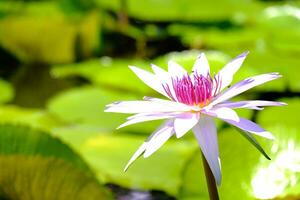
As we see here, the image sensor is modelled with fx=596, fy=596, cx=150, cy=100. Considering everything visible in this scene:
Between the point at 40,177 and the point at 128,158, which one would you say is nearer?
the point at 40,177

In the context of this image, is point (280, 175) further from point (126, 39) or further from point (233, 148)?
point (126, 39)

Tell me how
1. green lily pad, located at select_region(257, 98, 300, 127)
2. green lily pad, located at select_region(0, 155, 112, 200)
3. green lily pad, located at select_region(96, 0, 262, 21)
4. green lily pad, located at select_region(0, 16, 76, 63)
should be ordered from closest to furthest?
1. green lily pad, located at select_region(0, 155, 112, 200)
2. green lily pad, located at select_region(257, 98, 300, 127)
3. green lily pad, located at select_region(0, 16, 76, 63)
4. green lily pad, located at select_region(96, 0, 262, 21)

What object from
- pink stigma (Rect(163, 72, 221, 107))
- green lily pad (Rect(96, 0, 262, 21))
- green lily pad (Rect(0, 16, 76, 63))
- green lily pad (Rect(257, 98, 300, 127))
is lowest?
green lily pad (Rect(257, 98, 300, 127))

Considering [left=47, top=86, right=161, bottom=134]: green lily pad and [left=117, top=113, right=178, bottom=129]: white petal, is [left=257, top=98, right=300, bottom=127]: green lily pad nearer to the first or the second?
[left=47, top=86, right=161, bottom=134]: green lily pad

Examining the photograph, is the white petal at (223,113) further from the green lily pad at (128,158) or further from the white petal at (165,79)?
the green lily pad at (128,158)

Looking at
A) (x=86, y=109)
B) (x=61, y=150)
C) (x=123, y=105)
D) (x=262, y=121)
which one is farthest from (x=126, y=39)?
(x=123, y=105)

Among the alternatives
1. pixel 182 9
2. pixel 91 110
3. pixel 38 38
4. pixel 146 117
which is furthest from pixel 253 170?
pixel 182 9

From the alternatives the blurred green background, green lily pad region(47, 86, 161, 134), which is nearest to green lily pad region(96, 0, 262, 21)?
the blurred green background

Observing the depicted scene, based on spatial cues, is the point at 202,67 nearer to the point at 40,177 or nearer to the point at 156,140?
the point at 156,140
